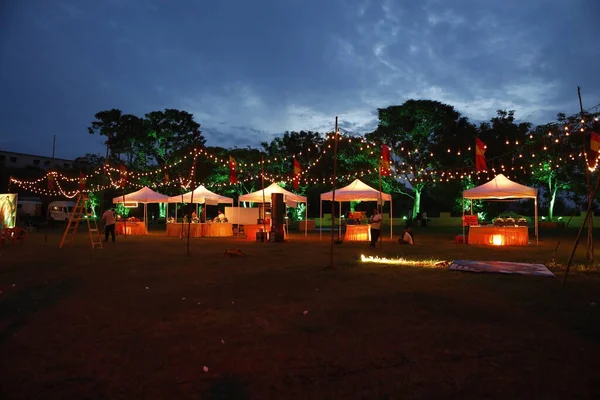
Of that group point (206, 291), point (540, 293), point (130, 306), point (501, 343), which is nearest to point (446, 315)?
point (501, 343)

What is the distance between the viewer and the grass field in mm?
3340

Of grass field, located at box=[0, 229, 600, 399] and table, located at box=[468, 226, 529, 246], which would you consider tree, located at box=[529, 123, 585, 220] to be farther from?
grass field, located at box=[0, 229, 600, 399]

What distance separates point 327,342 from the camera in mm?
4391

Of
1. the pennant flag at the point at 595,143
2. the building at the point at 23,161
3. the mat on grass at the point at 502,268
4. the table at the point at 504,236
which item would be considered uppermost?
the building at the point at 23,161

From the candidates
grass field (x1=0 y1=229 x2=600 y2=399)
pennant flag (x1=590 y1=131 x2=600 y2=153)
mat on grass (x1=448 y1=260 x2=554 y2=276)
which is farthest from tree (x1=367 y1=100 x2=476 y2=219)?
grass field (x1=0 y1=229 x2=600 y2=399)

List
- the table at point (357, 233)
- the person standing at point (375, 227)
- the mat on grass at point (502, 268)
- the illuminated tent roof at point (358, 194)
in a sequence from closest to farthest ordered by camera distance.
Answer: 1. the mat on grass at point (502, 268)
2. the person standing at point (375, 227)
3. the illuminated tent roof at point (358, 194)
4. the table at point (357, 233)

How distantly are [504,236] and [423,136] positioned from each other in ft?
61.6

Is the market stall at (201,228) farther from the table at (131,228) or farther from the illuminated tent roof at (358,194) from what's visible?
the illuminated tent roof at (358,194)

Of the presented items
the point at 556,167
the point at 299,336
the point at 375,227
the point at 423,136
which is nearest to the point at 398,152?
the point at 423,136

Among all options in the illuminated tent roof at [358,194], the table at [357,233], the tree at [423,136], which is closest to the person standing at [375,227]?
the illuminated tent roof at [358,194]

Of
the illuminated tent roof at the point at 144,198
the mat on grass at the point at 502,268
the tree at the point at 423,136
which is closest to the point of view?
the mat on grass at the point at 502,268

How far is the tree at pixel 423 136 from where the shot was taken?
33.2 m

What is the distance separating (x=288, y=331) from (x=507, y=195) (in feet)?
46.3

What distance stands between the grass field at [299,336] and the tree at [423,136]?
84.1 ft
